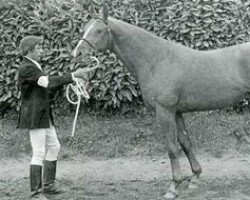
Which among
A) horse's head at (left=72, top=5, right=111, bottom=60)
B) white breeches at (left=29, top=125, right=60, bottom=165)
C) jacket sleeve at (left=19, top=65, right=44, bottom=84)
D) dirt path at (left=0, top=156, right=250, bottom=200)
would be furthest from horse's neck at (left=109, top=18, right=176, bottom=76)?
dirt path at (left=0, top=156, right=250, bottom=200)

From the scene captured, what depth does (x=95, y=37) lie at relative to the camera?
6.58 metres

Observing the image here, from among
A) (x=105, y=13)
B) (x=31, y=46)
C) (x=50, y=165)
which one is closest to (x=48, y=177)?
(x=50, y=165)

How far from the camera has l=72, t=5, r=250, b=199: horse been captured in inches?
261

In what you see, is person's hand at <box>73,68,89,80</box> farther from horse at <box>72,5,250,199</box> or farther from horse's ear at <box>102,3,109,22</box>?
horse's ear at <box>102,3,109,22</box>

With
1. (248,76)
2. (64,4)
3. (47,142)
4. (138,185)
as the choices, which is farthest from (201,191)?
(64,4)

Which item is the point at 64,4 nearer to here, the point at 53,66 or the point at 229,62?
the point at 53,66

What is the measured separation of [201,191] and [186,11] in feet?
12.1

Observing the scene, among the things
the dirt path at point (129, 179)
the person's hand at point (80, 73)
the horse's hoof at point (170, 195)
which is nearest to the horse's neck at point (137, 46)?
the person's hand at point (80, 73)

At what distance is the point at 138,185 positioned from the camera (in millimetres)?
7535

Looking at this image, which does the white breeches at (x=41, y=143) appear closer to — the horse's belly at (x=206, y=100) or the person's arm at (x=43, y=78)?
the person's arm at (x=43, y=78)

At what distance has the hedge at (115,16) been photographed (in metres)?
9.41

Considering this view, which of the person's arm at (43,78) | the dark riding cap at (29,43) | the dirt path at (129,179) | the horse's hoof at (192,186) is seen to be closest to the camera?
the person's arm at (43,78)

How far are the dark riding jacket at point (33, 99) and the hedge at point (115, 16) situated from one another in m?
2.74

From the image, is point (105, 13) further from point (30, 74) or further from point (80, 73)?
point (30, 74)
